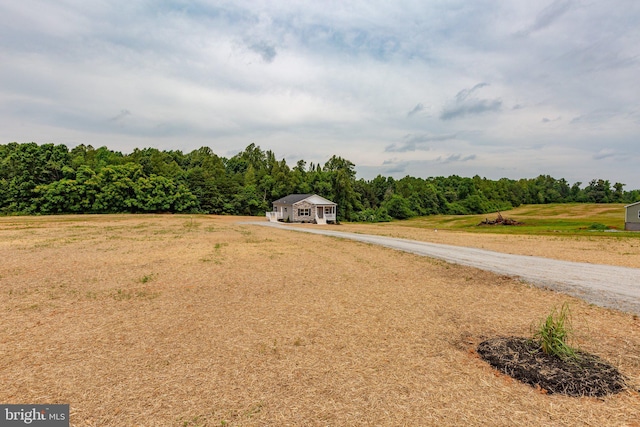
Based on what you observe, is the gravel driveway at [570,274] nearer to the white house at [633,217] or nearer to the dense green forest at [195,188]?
the white house at [633,217]

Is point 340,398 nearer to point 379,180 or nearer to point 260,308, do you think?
point 260,308

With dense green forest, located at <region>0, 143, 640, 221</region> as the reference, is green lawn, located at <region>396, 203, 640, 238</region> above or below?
below

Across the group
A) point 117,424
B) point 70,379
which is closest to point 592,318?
point 117,424

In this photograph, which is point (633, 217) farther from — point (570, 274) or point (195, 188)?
point (195, 188)

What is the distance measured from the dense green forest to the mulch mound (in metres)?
60.9

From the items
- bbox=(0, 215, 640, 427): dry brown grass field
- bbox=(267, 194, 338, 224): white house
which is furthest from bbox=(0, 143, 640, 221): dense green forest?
bbox=(0, 215, 640, 427): dry brown grass field

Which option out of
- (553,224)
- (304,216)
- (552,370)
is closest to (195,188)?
(304,216)

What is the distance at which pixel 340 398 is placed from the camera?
14.1ft

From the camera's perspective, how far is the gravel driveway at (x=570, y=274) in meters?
8.93

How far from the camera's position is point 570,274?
11812 mm

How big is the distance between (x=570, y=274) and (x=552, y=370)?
29.6 feet

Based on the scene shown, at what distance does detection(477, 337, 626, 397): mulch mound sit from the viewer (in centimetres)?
443

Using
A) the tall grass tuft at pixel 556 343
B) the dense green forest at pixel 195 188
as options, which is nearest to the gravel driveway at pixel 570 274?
Result: the tall grass tuft at pixel 556 343

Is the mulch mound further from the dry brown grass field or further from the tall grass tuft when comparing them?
the dry brown grass field
